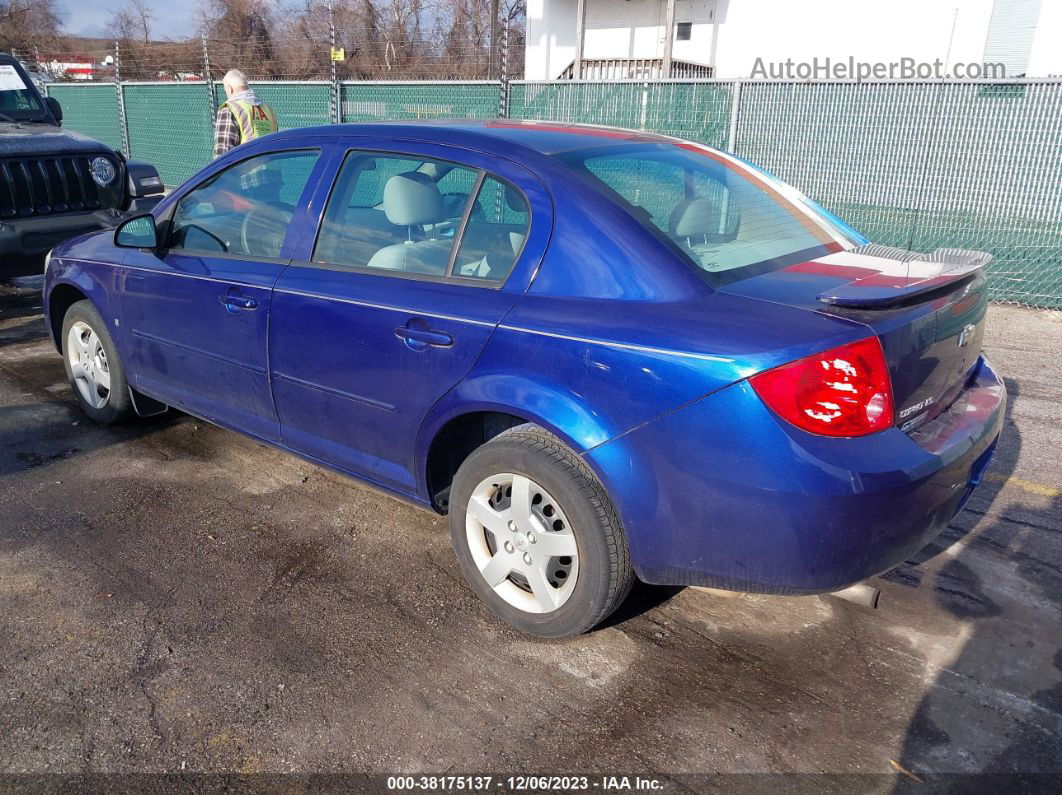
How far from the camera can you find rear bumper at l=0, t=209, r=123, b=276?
686 centimetres

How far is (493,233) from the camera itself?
10.2ft

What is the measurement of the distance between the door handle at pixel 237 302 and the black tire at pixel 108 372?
1.21m

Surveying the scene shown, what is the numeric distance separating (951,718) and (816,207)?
2.10 meters

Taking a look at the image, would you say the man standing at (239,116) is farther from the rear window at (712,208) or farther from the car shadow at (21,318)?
the rear window at (712,208)

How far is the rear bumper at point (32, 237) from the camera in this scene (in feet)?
22.5

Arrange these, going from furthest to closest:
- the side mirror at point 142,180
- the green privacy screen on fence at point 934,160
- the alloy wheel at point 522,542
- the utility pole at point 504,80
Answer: the utility pole at point 504,80
the side mirror at point 142,180
the green privacy screen on fence at point 934,160
the alloy wheel at point 522,542

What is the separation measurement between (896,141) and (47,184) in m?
7.75

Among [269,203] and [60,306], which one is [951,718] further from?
[60,306]

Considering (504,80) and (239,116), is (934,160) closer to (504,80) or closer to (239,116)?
(504,80)

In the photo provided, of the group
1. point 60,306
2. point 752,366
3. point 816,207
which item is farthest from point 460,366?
point 60,306

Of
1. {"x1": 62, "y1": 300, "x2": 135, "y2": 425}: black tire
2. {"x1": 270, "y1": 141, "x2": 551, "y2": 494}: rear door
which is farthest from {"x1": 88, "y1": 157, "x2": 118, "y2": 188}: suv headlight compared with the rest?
{"x1": 270, "y1": 141, "x2": 551, "y2": 494}: rear door

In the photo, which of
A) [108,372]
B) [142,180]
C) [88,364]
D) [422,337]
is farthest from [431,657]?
[142,180]

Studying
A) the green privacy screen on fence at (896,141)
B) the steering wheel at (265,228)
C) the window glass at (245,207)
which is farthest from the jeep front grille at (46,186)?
the steering wheel at (265,228)

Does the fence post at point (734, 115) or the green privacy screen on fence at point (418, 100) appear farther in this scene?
the green privacy screen on fence at point (418, 100)
